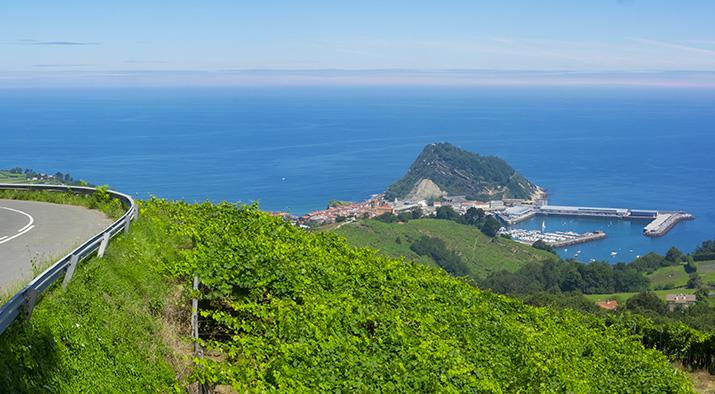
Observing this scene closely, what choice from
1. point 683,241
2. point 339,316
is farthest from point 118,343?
point 683,241

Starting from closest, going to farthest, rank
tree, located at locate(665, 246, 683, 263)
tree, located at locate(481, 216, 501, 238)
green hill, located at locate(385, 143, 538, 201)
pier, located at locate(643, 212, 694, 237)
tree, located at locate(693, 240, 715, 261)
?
tree, located at locate(665, 246, 683, 263), tree, located at locate(693, 240, 715, 261), tree, located at locate(481, 216, 501, 238), pier, located at locate(643, 212, 694, 237), green hill, located at locate(385, 143, 538, 201)

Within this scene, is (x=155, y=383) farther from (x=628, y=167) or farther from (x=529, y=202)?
(x=628, y=167)

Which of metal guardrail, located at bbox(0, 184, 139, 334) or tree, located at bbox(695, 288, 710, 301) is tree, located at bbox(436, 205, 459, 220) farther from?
metal guardrail, located at bbox(0, 184, 139, 334)

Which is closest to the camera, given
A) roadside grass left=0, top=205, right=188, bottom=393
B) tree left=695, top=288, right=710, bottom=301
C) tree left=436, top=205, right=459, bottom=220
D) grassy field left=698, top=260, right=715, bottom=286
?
roadside grass left=0, top=205, right=188, bottom=393

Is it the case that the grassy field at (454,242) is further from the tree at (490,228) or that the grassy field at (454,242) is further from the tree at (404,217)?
the tree at (404,217)

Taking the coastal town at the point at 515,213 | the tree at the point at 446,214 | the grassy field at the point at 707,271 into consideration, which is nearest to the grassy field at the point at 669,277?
the grassy field at the point at 707,271

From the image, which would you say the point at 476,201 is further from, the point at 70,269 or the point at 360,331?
the point at 70,269

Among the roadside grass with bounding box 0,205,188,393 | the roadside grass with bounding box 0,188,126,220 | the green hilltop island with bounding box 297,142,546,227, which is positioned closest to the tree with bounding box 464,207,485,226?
the green hilltop island with bounding box 297,142,546,227

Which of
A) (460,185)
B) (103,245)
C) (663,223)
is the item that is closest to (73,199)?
(103,245)
